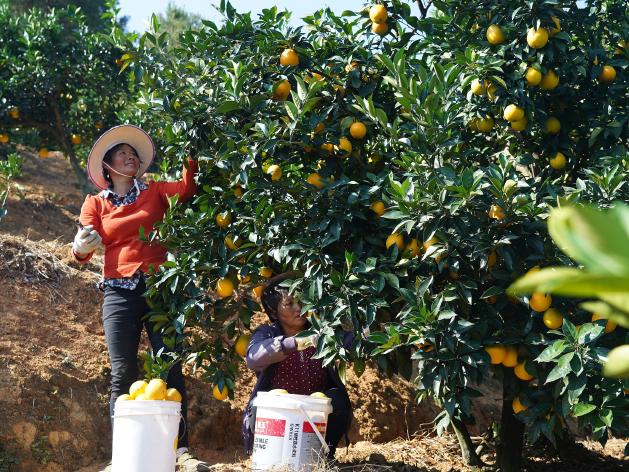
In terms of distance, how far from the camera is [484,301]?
11.5ft

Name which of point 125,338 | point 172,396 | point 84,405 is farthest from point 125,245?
point 84,405

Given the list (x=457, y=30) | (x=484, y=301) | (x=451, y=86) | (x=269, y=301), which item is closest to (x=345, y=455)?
(x=269, y=301)

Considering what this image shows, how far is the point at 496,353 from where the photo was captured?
11.0ft

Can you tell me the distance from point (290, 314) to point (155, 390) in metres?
0.77

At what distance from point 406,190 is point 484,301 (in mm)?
618

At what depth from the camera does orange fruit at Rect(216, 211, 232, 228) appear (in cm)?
389

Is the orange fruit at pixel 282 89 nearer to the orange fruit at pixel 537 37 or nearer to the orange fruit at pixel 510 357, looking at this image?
the orange fruit at pixel 537 37

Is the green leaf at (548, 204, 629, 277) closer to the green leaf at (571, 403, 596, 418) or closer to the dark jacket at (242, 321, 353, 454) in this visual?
the green leaf at (571, 403, 596, 418)

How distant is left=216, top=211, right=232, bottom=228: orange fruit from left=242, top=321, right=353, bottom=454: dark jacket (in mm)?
544

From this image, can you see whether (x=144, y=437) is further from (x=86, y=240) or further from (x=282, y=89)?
(x=282, y=89)

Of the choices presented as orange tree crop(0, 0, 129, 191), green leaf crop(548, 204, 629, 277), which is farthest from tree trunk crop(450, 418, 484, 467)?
orange tree crop(0, 0, 129, 191)

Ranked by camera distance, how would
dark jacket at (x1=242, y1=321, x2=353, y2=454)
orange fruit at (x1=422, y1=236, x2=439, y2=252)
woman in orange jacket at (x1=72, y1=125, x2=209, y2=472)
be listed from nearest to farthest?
orange fruit at (x1=422, y1=236, x2=439, y2=252), dark jacket at (x1=242, y1=321, x2=353, y2=454), woman in orange jacket at (x1=72, y1=125, x2=209, y2=472)

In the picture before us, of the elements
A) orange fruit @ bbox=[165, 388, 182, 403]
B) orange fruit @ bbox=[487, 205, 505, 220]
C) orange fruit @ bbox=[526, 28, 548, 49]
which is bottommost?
orange fruit @ bbox=[165, 388, 182, 403]

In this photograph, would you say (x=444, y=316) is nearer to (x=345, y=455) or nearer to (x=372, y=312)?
(x=372, y=312)
